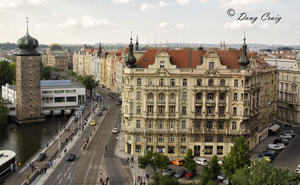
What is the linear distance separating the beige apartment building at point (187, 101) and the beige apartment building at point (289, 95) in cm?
4185

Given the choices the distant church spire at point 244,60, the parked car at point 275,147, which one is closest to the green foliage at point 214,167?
the distant church spire at point 244,60

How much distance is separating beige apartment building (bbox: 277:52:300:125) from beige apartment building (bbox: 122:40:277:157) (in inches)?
1648

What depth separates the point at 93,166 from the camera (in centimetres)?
8350

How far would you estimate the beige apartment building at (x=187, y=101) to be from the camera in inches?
3462

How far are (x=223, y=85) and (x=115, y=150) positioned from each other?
32.8 m

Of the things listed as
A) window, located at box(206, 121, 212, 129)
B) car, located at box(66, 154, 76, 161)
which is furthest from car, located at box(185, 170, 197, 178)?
car, located at box(66, 154, 76, 161)

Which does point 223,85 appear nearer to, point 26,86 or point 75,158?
point 75,158

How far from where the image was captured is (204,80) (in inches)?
3472

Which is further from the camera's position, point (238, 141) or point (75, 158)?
point (75, 158)

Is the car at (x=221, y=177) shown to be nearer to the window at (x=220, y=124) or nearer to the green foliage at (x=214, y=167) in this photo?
the green foliage at (x=214, y=167)

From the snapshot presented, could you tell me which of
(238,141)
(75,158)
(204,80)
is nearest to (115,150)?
(75,158)

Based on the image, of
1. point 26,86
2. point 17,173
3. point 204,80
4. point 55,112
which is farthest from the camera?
point 55,112

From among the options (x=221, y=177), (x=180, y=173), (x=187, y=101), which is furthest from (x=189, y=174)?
(x=187, y=101)

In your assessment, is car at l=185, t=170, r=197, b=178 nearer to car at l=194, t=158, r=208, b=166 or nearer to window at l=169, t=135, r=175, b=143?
car at l=194, t=158, r=208, b=166
